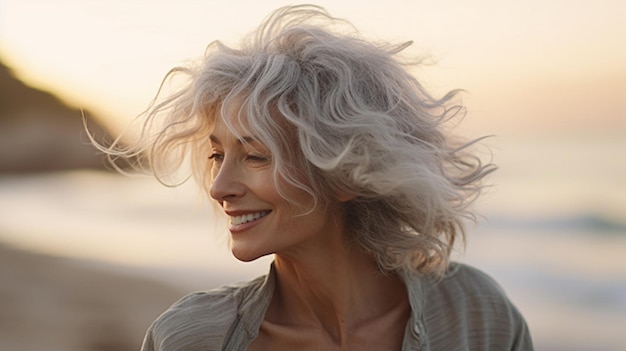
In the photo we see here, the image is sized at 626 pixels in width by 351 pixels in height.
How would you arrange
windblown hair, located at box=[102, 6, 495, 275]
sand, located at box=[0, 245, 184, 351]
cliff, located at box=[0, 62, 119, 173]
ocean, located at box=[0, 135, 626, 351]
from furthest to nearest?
cliff, located at box=[0, 62, 119, 173] < ocean, located at box=[0, 135, 626, 351] < sand, located at box=[0, 245, 184, 351] < windblown hair, located at box=[102, 6, 495, 275]

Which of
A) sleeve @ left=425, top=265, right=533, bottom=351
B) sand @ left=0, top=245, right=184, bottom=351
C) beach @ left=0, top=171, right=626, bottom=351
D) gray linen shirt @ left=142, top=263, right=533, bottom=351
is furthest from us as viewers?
beach @ left=0, top=171, right=626, bottom=351

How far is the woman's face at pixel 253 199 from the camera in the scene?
2.62 meters

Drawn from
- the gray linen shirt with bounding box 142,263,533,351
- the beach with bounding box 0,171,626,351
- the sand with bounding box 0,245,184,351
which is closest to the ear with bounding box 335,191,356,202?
the gray linen shirt with bounding box 142,263,533,351

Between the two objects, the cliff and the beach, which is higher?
the beach

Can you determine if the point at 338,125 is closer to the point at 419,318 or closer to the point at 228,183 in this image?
the point at 228,183

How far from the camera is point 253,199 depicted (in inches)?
104

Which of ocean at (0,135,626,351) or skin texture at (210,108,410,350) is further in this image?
ocean at (0,135,626,351)

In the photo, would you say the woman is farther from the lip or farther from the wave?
the wave

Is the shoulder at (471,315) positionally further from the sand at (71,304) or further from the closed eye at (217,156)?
the sand at (71,304)

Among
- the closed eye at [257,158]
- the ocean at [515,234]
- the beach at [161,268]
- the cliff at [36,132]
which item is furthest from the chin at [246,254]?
the cliff at [36,132]

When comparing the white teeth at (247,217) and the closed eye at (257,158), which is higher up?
the closed eye at (257,158)

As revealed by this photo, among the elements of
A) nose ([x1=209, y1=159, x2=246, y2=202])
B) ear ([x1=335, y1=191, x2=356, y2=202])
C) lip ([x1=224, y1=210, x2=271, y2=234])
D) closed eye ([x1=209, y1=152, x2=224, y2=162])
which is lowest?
lip ([x1=224, y1=210, x2=271, y2=234])

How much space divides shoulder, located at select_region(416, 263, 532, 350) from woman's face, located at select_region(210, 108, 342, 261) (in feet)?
Result: 2.02

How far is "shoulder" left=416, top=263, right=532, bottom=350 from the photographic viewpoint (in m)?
2.98
